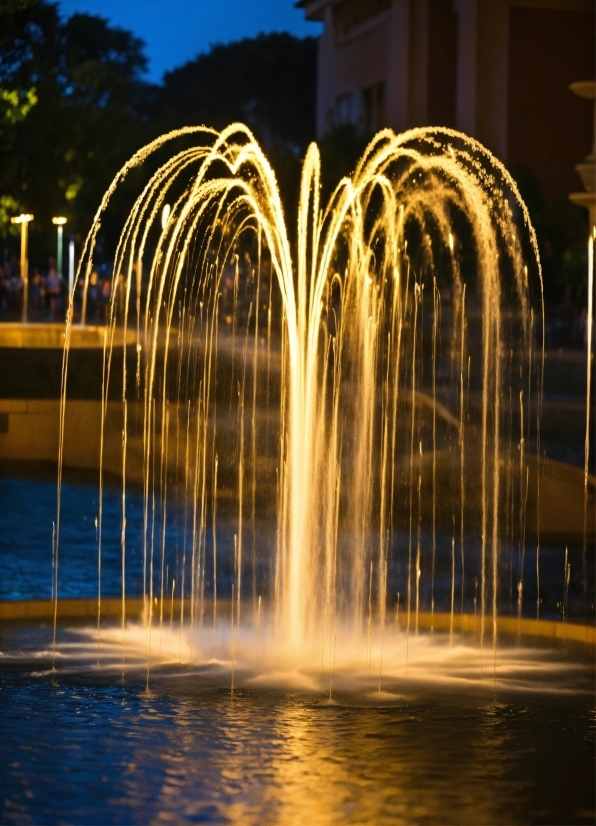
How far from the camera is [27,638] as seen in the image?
9398 millimetres

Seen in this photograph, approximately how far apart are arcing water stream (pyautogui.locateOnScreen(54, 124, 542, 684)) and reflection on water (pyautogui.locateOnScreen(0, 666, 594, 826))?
1265 millimetres

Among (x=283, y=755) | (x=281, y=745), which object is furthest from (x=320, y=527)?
(x=283, y=755)

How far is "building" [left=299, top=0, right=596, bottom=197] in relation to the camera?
39.1 metres

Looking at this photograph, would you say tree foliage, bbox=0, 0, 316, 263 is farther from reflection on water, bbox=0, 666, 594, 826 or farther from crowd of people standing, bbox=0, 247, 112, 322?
reflection on water, bbox=0, 666, 594, 826

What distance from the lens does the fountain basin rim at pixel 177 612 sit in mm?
9812

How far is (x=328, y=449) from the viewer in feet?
52.2

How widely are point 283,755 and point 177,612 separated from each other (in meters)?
3.59

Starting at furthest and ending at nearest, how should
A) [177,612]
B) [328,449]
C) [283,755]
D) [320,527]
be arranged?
[328,449], [320,527], [177,612], [283,755]

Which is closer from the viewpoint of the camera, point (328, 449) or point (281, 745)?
point (281, 745)

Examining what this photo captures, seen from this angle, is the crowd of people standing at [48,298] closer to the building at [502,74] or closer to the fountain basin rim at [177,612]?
the building at [502,74]

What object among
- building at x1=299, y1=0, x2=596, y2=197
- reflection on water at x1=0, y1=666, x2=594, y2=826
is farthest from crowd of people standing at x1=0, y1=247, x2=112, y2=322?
reflection on water at x1=0, y1=666, x2=594, y2=826

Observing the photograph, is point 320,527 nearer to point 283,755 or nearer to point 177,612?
point 177,612

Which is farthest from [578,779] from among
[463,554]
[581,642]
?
[463,554]

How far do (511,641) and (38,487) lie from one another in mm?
8567
